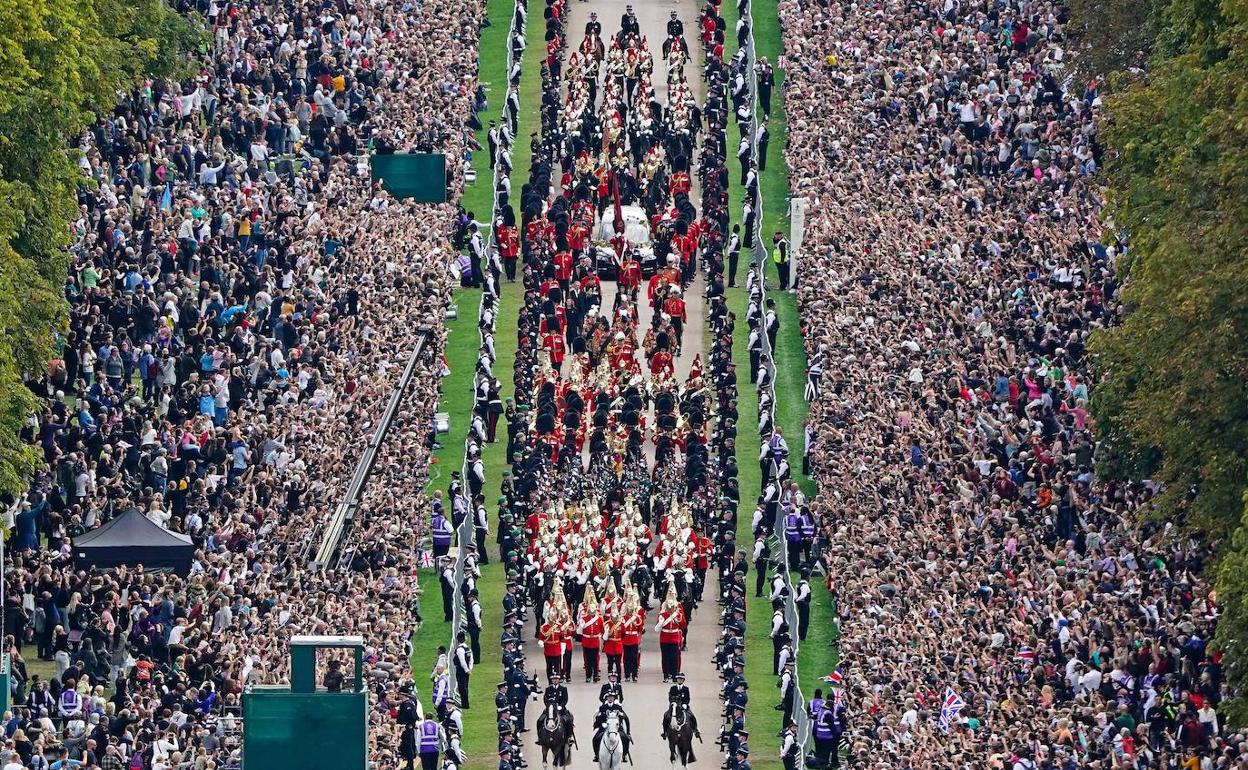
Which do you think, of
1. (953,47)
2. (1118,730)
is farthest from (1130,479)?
(953,47)

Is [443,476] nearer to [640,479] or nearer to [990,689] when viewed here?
[640,479]

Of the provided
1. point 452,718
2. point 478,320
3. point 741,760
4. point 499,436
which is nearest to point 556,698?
point 452,718

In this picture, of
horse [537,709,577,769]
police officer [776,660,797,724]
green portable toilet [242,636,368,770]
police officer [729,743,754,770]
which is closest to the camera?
green portable toilet [242,636,368,770]

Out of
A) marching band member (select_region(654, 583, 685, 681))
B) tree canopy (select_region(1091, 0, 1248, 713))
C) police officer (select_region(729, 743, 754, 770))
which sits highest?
tree canopy (select_region(1091, 0, 1248, 713))

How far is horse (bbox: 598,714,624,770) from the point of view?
49.3 metres

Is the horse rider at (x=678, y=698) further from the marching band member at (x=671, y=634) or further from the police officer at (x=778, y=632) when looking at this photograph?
the police officer at (x=778, y=632)

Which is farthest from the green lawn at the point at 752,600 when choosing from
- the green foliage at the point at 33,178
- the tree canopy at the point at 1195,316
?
the green foliage at the point at 33,178

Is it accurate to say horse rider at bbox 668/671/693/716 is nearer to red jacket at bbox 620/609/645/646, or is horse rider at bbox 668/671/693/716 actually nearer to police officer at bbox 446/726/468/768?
red jacket at bbox 620/609/645/646

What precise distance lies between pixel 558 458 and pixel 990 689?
13594mm

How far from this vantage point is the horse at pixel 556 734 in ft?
162

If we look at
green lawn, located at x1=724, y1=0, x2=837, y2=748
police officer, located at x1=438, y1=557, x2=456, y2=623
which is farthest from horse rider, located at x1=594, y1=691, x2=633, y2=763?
police officer, located at x1=438, y1=557, x2=456, y2=623

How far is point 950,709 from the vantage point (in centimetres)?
4731

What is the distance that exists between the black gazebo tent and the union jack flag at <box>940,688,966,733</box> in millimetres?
11536

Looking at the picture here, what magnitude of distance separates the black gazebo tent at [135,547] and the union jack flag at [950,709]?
1154 cm
